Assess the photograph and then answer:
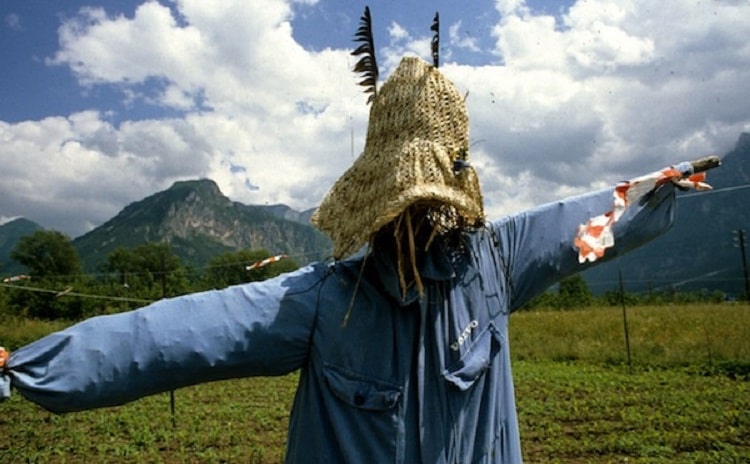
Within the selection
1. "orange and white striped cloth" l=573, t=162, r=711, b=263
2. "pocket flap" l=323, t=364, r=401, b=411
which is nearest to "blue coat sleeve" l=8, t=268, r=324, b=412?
"pocket flap" l=323, t=364, r=401, b=411

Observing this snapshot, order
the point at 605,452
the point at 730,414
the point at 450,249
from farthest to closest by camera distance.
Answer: the point at 730,414
the point at 605,452
the point at 450,249

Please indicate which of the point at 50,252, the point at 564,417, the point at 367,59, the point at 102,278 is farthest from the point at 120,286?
the point at 50,252

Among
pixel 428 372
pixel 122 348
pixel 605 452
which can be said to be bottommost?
pixel 605 452

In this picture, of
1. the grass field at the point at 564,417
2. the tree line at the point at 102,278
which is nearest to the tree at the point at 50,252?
the tree line at the point at 102,278

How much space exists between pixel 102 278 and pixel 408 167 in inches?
1929

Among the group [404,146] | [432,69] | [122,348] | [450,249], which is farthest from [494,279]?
[122,348]

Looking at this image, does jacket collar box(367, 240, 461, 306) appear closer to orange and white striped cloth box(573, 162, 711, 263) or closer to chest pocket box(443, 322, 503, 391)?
chest pocket box(443, 322, 503, 391)

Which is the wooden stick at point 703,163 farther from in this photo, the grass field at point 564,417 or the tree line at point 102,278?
the tree line at point 102,278

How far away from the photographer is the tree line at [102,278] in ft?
64.3

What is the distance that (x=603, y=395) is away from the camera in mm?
8508

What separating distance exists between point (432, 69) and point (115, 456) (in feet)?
20.4

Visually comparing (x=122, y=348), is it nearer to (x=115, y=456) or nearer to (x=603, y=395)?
(x=115, y=456)

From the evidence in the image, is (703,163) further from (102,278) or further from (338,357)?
(102,278)

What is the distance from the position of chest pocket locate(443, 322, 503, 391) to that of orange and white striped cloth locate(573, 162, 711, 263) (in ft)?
1.34
